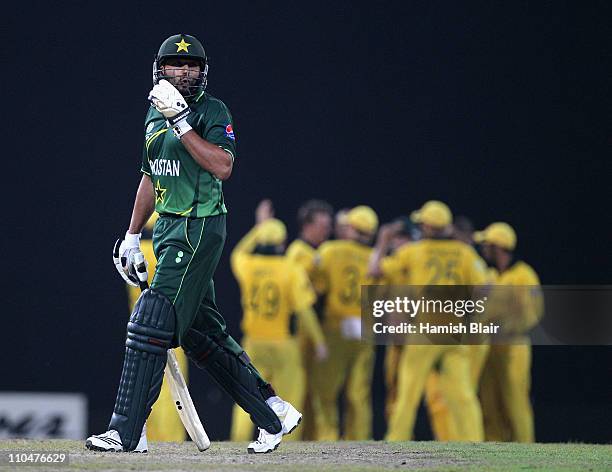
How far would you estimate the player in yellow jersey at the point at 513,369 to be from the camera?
373 inches

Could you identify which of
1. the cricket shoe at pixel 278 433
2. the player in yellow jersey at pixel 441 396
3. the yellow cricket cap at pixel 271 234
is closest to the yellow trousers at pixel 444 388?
the player in yellow jersey at pixel 441 396

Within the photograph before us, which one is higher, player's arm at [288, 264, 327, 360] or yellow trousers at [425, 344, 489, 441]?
player's arm at [288, 264, 327, 360]

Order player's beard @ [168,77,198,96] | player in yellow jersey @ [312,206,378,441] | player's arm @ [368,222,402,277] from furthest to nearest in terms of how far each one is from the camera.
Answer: player in yellow jersey @ [312,206,378,441] < player's arm @ [368,222,402,277] < player's beard @ [168,77,198,96]

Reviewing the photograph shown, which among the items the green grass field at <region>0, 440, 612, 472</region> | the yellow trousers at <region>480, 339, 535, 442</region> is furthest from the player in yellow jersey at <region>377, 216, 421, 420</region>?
the green grass field at <region>0, 440, 612, 472</region>

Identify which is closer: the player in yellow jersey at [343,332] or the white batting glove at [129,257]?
the white batting glove at [129,257]

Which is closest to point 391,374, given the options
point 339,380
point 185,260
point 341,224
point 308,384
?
point 339,380

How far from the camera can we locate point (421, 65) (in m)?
10.4

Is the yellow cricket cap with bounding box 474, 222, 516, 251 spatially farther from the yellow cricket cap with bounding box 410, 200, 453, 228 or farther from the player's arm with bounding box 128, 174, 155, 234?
the player's arm with bounding box 128, 174, 155, 234

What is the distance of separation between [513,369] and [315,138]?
2354 millimetres

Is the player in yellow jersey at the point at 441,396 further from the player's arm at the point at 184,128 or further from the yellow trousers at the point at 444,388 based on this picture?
the player's arm at the point at 184,128

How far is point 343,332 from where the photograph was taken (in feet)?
32.6

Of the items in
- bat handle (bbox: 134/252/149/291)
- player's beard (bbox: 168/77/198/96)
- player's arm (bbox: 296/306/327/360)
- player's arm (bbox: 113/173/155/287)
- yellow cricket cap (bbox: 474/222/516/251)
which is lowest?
player's arm (bbox: 296/306/327/360)

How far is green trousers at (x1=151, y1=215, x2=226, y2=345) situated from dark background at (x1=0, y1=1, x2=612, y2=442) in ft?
15.9

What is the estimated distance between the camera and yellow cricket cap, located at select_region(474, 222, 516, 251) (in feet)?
33.0
